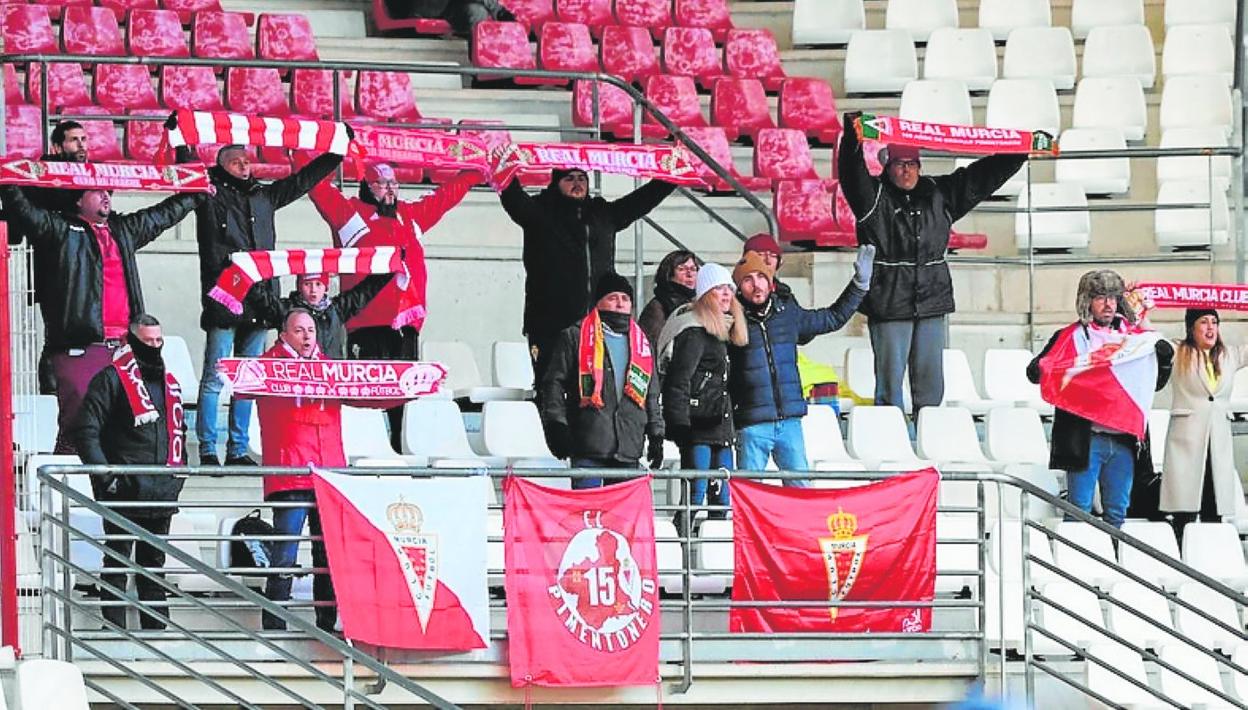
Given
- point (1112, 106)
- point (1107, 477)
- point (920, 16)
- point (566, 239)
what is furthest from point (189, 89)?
point (1107, 477)

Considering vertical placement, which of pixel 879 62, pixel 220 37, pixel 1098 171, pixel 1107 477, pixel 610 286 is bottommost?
pixel 1107 477

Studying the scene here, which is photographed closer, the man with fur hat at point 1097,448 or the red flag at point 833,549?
the red flag at point 833,549

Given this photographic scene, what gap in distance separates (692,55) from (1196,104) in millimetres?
3221

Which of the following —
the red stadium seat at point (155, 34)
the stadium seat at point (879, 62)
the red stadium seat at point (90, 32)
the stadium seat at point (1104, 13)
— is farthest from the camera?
the stadium seat at point (1104, 13)

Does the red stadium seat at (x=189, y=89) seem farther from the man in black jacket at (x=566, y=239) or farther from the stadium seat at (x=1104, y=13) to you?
the stadium seat at (x=1104, y=13)

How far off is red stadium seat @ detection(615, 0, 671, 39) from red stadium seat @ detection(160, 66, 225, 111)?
3085 millimetres

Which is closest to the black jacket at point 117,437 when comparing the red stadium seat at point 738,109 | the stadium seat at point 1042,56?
the red stadium seat at point 738,109

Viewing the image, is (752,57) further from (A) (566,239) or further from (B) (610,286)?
(B) (610,286)

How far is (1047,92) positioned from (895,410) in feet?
14.3

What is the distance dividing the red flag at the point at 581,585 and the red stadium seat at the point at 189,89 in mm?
5911

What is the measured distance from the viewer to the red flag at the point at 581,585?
1145cm

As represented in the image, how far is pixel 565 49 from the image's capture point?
1788 cm

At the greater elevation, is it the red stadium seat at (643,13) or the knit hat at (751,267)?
the red stadium seat at (643,13)

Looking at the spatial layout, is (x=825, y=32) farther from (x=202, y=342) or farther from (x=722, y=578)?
(x=722, y=578)
